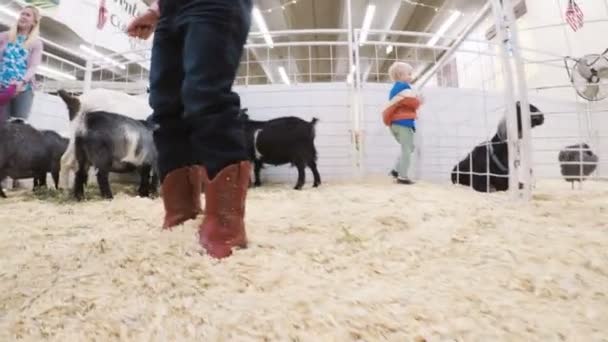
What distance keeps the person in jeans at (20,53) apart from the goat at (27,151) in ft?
0.76

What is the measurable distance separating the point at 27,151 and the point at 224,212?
93.2 inches

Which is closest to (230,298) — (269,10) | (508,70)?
(508,70)

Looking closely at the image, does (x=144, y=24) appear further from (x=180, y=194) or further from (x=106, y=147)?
(x=106, y=147)

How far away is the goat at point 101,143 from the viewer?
6.18 feet

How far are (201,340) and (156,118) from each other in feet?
2.05

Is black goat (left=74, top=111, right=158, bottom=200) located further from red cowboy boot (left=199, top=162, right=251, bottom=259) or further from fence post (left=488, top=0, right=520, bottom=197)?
fence post (left=488, top=0, right=520, bottom=197)

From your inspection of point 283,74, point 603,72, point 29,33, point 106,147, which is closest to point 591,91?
point 603,72

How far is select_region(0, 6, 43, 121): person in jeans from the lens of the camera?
2352 millimetres

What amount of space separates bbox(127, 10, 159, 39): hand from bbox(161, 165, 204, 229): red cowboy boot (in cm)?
40

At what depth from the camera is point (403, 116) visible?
2729mm

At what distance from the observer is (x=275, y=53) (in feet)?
29.4

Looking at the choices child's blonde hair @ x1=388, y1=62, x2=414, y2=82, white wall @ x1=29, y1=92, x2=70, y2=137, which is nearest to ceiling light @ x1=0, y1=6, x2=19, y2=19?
white wall @ x1=29, y1=92, x2=70, y2=137

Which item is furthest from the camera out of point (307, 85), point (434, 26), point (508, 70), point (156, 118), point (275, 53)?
point (275, 53)

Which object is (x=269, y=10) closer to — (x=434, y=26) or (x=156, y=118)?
(x=434, y=26)
